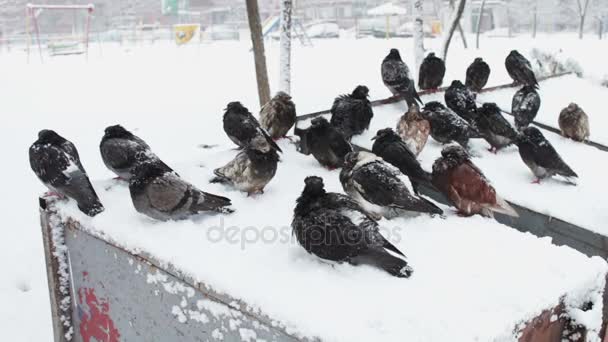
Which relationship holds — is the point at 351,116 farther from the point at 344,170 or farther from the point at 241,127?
the point at 344,170

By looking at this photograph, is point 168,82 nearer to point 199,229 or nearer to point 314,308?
point 199,229

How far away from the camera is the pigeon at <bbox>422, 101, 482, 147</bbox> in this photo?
533cm

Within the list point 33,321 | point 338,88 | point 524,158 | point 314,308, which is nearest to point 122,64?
point 338,88

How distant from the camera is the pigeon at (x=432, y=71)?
7.35 m

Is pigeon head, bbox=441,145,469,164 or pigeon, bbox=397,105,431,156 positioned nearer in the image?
pigeon head, bbox=441,145,469,164

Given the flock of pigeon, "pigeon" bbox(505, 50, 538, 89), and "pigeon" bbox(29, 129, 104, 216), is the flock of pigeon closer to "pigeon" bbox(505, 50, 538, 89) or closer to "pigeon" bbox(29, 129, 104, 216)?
"pigeon" bbox(29, 129, 104, 216)

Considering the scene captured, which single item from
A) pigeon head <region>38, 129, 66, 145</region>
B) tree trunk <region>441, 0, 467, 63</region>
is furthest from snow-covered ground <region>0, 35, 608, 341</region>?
tree trunk <region>441, 0, 467, 63</region>

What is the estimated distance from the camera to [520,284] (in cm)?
271

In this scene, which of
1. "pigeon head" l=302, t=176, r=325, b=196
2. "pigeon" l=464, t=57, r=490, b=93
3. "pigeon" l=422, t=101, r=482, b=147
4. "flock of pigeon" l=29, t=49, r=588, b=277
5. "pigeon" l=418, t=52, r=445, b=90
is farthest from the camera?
"pigeon" l=464, t=57, r=490, b=93

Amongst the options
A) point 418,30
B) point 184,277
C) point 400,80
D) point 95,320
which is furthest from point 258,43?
point 184,277

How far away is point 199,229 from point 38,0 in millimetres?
38510

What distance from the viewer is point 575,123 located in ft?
20.0

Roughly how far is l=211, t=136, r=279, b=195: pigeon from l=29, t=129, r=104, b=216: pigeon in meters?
0.92

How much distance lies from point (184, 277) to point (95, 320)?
116cm
